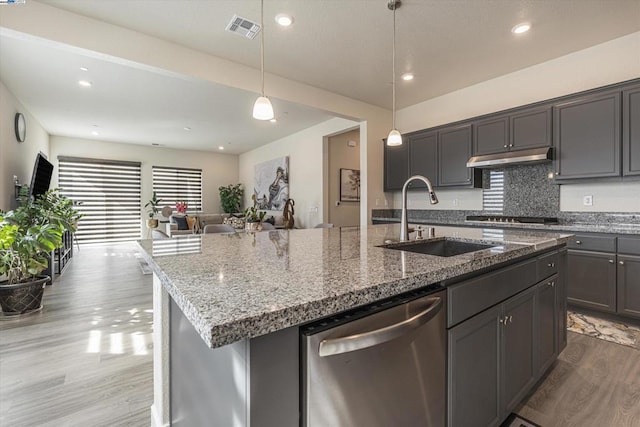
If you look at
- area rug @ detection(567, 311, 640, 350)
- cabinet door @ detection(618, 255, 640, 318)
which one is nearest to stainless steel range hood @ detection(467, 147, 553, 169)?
cabinet door @ detection(618, 255, 640, 318)

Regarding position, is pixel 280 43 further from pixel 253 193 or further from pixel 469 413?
pixel 253 193

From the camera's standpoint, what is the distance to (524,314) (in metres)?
1.46

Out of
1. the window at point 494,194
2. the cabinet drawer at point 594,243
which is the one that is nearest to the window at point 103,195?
the window at point 494,194

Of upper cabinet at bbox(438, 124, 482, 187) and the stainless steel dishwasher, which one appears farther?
upper cabinet at bbox(438, 124, 482, 187)

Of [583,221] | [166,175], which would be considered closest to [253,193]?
[166,175]

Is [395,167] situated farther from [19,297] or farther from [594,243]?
[19,297]

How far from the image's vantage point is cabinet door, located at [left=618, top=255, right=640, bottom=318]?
2525mm

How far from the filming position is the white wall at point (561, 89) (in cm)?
302

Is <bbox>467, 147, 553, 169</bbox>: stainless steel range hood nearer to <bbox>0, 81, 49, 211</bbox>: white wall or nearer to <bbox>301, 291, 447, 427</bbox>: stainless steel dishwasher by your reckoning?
<bbox>301, 291, 447, 427</bbox>: stainless steel dishwasher

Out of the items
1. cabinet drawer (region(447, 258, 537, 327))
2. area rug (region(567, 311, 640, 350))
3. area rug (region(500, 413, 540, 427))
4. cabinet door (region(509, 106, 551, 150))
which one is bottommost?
area rug (region(500, 413, 540, 427))

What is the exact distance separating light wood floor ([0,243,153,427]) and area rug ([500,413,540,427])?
1898 mm

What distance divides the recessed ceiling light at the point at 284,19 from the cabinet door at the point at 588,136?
9.78 ft

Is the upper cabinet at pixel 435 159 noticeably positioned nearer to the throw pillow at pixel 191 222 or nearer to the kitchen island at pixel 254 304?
the kitchen island at pixel 254 304

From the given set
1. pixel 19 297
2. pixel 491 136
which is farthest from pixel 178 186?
pixel 491 136
